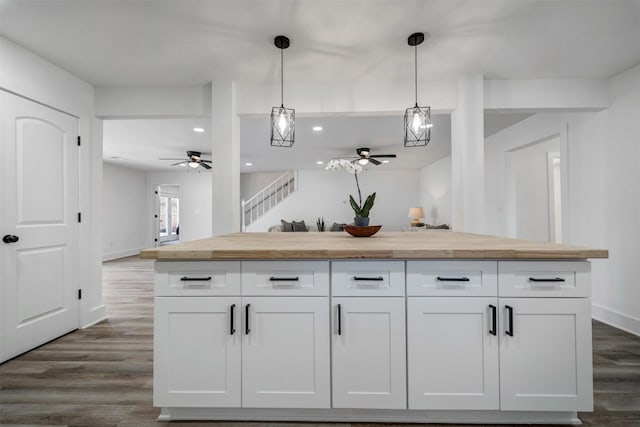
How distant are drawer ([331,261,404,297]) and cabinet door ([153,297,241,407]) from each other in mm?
549

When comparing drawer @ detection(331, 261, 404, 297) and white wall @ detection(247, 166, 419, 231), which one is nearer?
drawer @ detection(331, 261, 404, 297)

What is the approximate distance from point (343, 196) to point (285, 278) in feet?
25.4

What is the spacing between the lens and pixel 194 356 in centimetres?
151

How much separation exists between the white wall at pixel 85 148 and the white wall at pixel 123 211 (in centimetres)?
489

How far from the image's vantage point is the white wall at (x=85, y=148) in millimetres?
2559

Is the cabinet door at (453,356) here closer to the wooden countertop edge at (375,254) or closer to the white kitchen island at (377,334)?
the white kitchen island at (377,334)

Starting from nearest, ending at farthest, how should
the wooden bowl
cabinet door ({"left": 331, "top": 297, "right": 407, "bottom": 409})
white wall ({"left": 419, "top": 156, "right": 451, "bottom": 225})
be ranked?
cabinet door ({"left": 331, "top": 297, "right": 407, "bottom": 409}) → the wooden bowl → white wall ({"left": 419, "top": 156, "right": 451, "bottom": 225})

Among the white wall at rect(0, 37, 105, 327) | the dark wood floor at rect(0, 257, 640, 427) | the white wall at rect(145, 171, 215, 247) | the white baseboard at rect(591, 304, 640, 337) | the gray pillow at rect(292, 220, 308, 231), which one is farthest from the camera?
the white wall at rect(145, 171, 215, 247)

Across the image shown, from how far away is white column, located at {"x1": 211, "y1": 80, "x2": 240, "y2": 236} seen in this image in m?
2.94

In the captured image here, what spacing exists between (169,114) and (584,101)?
4.39 m

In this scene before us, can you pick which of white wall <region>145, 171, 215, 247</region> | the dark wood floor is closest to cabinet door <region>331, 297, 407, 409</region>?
the dark wood floor

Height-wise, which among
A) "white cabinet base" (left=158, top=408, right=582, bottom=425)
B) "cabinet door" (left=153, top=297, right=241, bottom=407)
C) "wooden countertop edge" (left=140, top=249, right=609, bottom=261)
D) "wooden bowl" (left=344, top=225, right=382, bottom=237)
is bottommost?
"white cabinet base" (left=158, top=408, right=582, bottom=425)

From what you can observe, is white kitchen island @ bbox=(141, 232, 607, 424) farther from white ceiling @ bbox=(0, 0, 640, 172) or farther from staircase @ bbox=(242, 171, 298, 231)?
staircase @ bbox=(242, 171, 298, 231)

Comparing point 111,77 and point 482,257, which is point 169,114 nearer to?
point 111,77
